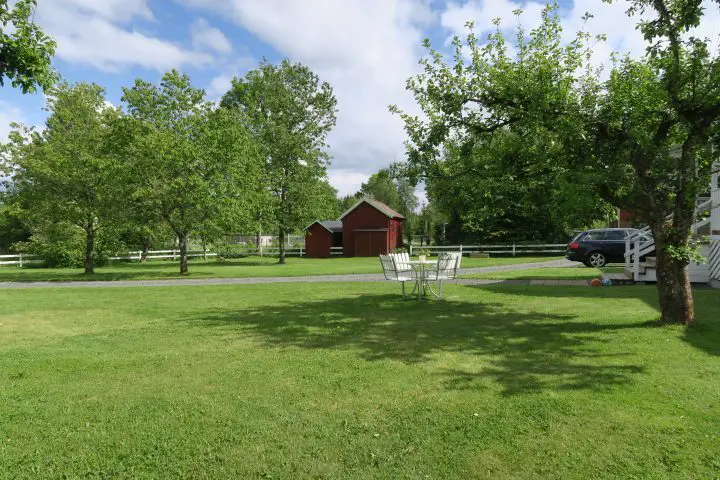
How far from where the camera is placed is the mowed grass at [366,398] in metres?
3.33

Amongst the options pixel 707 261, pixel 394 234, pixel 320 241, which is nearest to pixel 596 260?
pixel 707 261

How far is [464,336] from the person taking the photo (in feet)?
23.4

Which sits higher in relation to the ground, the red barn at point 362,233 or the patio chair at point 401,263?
the red barn at point 362,233

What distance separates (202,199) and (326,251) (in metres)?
23.5

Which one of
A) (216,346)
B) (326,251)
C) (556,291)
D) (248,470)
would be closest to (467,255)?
(326,251)

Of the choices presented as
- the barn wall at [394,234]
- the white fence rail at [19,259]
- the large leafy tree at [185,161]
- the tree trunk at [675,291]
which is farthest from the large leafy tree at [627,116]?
the barn wall at [394,234]

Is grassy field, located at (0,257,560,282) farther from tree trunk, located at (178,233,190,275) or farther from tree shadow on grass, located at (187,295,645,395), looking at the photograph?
tree shadow on grass, located at (187,295,645,395)

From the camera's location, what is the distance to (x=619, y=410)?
4051 millimetres

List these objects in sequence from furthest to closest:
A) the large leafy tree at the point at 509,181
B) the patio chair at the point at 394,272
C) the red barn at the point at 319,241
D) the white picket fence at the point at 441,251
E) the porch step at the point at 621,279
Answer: the red barn at the point at 319,241, the white picket fence at the point at 441,251, the porch step at the point at 621,279, the patio chair at the point at 394,272, the large leafy tree at the point at 509,181

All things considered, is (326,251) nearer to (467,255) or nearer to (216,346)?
(467,255)

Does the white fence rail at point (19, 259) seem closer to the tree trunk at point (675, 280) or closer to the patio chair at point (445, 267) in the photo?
the patio chair at point (445, 267)

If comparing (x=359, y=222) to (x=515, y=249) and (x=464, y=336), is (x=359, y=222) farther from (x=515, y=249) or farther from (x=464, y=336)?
(x=464, y=336)

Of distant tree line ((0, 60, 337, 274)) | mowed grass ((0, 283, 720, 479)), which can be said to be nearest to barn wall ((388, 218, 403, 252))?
distant tree line ((0, 60, 337, 274))

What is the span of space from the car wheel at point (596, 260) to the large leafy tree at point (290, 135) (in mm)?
19881
